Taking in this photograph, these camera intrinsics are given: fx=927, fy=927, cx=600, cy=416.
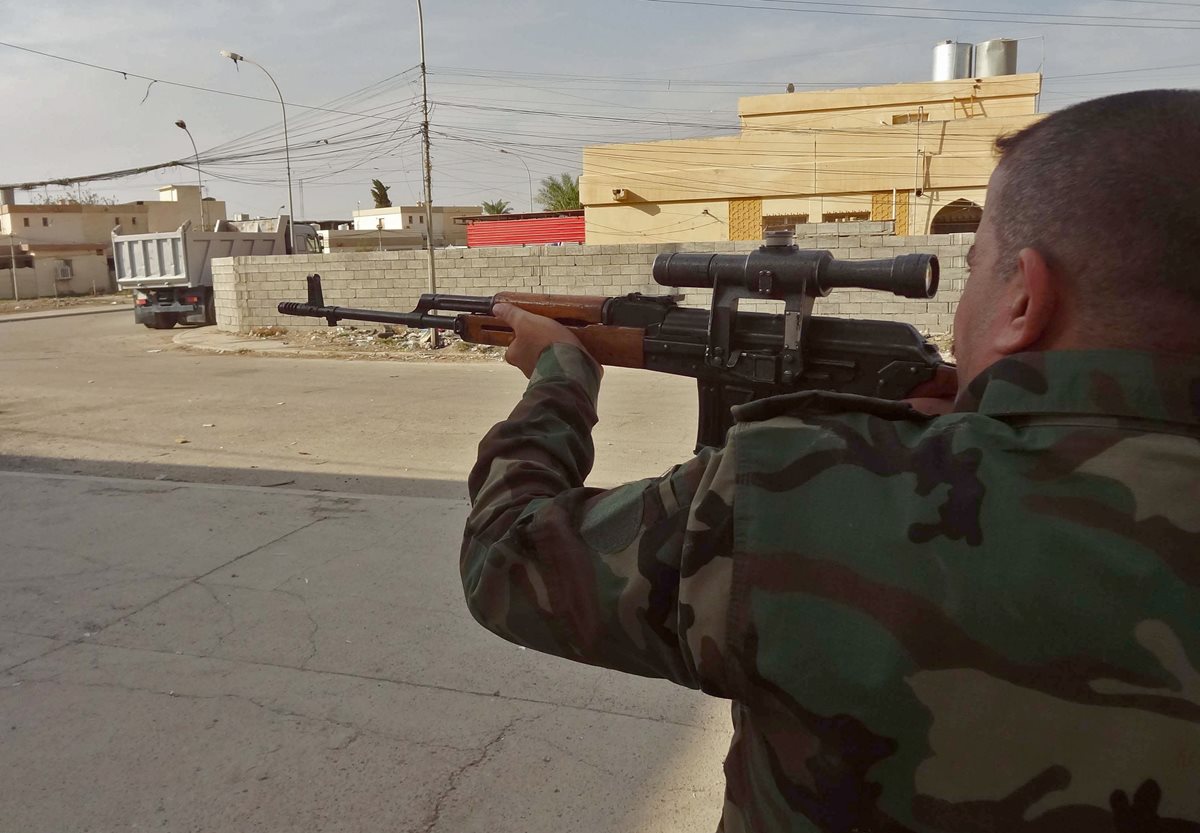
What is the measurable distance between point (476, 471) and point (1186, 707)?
861 millimetres

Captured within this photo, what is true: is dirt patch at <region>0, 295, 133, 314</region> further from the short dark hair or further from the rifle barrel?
the short dark hair

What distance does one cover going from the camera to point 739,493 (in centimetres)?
91

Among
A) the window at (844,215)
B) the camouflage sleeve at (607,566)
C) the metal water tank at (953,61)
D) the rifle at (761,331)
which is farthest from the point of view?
the metal water tank at (953,61)

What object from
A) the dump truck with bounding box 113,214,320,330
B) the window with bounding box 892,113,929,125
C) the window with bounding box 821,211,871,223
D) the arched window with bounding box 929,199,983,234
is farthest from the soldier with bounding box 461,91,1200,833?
the window with bounding box 892,113,929,125

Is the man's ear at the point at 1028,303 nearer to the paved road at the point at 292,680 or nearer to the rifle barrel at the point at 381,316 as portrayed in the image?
the paved road at the point at 292,680

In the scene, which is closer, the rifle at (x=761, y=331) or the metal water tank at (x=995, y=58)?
the rifle at (x=761, y=331)

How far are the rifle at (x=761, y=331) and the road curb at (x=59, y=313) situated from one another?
27.4 m

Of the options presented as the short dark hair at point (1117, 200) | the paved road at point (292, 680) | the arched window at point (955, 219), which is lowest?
the paved road at point (292, 680)

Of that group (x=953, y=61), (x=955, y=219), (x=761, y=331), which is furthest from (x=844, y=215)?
(x=761, y=331)

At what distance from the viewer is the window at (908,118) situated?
2327 cm

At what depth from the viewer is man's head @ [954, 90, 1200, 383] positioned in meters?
0.84

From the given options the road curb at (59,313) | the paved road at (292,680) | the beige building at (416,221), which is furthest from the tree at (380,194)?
the paved road at (292,680)

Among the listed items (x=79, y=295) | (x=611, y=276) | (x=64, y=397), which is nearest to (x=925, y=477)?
(x=64, y=397)

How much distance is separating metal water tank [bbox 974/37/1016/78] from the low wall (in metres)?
15.1
